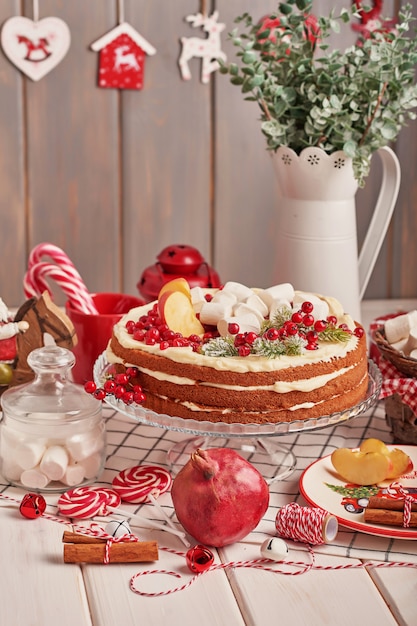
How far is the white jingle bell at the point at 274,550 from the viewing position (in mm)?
1052

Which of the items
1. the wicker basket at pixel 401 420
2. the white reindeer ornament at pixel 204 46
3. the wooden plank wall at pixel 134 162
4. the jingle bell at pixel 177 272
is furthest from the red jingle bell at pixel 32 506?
the white reindeer ornament at pixel 204 46

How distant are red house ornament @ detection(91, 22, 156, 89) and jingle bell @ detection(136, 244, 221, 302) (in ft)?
1.88

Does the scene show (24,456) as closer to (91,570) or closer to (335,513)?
(91,570)

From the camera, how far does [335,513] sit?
1.14m

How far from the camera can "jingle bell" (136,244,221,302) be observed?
1.73 metres

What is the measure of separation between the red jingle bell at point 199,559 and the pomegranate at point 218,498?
34 millimetres

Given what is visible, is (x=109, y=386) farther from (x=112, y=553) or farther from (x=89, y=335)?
(x=89, y=335)

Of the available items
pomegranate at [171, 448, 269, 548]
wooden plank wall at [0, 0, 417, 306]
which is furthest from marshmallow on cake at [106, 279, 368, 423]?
wooden plank wall at [0, 0, 417, 306]

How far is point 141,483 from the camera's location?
123 centimetres

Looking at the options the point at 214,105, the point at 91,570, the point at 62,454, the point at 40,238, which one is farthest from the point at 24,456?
the point at 214,105

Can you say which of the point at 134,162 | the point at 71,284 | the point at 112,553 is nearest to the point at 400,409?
the point at 112,553

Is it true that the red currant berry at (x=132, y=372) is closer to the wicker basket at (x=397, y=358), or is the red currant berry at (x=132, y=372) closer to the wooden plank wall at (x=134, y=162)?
the wicker basket at (x=397, y=358)

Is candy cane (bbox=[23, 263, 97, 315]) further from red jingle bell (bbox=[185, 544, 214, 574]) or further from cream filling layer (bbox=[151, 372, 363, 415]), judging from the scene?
red jingle bell (bbox=[185, 544, 214, 574])

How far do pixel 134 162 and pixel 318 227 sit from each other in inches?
27.2
